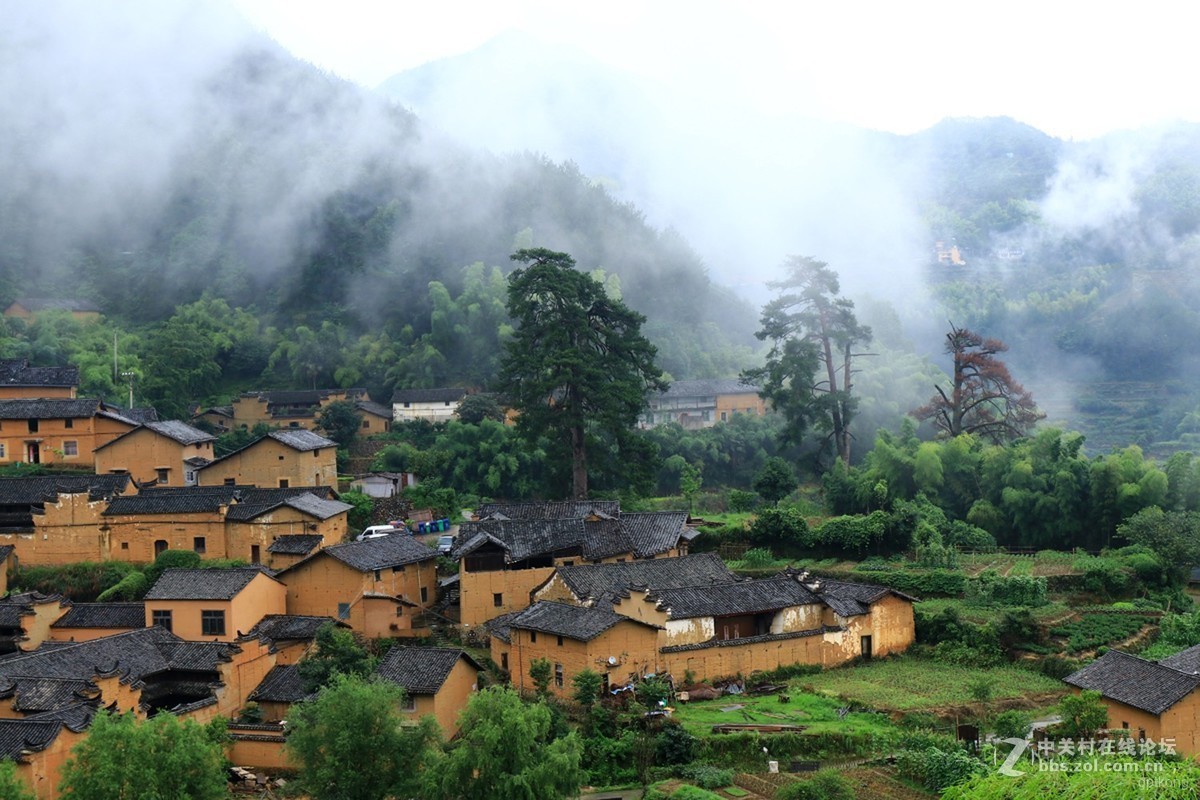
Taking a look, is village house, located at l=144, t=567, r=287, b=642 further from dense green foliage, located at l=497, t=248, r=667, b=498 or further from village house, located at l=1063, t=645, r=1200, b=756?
village house, located at l=1063, t=645, r=1200, b=756

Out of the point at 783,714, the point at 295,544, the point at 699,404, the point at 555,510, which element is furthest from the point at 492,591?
the point at 699,404

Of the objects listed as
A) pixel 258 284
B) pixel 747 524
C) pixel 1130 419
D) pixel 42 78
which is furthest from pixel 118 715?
pixel 42 78

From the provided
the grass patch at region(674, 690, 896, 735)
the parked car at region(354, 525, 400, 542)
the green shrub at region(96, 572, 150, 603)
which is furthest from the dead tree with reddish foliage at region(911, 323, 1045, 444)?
the green shrub at region(96, 572, 150, 603)

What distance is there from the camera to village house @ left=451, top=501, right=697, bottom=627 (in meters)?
23.6

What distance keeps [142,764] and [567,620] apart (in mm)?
7311

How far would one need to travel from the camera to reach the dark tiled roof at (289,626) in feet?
71.5

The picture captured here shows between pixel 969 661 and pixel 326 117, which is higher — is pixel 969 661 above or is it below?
below

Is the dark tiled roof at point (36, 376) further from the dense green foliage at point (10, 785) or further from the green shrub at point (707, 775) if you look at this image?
the green shrub at point (707, 775)

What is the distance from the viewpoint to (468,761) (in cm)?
1534

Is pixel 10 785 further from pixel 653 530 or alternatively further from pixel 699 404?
pixel 699 404

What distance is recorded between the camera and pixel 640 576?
22734 mm

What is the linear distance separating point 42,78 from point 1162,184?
166ft

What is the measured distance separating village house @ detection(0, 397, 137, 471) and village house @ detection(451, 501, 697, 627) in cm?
992

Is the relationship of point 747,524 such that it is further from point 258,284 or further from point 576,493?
point 258,284
